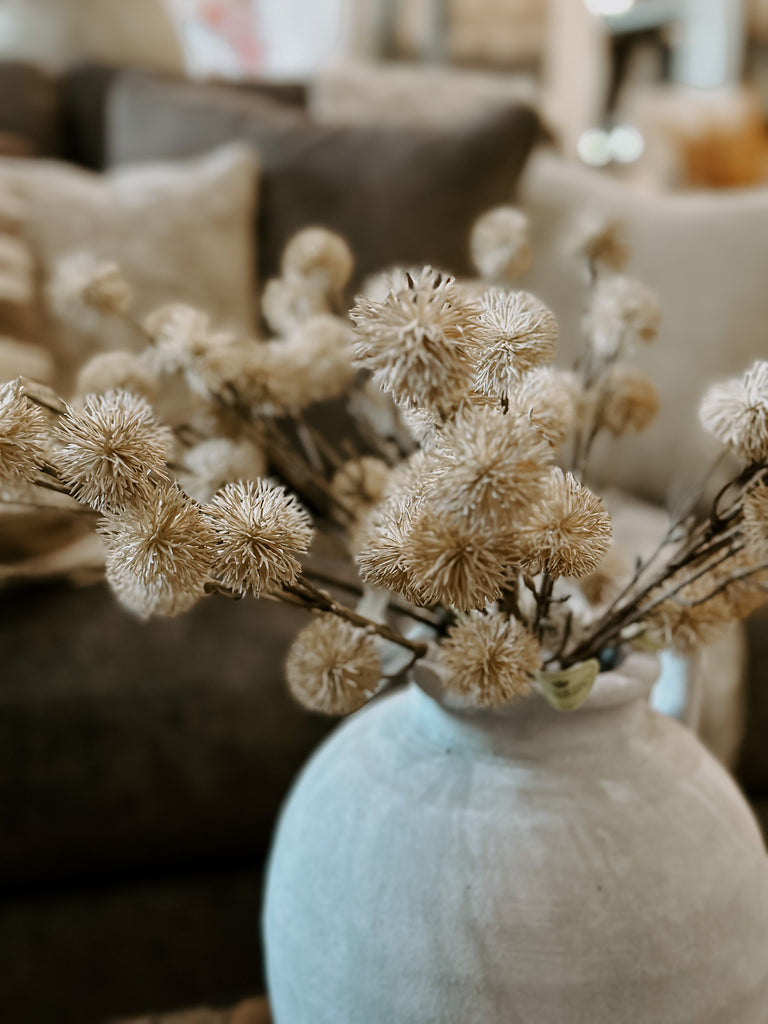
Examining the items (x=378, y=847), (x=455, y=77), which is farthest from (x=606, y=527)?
(x=455, y=77)

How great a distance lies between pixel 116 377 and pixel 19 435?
159 millimetres

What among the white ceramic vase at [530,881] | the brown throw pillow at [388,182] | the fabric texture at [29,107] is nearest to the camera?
the white ceramic vase at [530,881]

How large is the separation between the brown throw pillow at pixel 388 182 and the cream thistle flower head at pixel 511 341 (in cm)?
107

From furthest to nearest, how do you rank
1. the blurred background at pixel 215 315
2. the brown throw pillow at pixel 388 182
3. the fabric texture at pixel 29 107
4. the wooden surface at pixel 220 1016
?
1. the fabric texture at pixel 29 107
2. the brown throw pillow at pixel 388 182
3. the blurred background at pixel 215 315
4. the wooden surface at pixel 220 1016

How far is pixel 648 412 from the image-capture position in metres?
0.50

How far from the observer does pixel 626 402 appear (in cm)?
50

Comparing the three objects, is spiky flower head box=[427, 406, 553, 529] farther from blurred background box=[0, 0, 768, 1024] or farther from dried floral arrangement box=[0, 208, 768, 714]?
blurred background box=[0, 0, 768, 1024]

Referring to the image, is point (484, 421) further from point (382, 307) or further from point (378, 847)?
point (378, 847)

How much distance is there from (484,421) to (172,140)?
1.42 meters

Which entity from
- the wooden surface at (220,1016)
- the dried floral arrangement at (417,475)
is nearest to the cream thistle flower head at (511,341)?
the dried floral arrangement at (417,475)

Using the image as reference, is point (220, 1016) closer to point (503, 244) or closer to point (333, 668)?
point (333, 668)

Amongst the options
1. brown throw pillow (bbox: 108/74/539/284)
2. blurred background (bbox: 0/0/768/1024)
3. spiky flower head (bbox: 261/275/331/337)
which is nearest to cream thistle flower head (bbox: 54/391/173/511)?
spiky flower head (bbox: 261/275/331/337)

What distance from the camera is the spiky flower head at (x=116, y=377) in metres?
0.45

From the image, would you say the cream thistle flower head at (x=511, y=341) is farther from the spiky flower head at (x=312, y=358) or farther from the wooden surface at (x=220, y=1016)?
the wooden surface at (x=220, y=1016)
